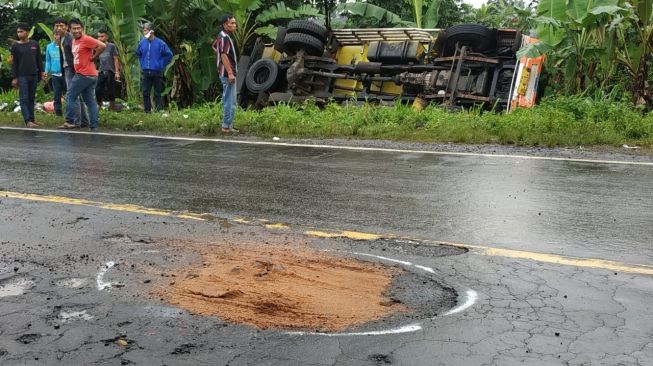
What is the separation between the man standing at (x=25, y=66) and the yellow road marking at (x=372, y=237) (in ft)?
23.6

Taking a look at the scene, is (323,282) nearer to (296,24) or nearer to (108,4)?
(296,24)

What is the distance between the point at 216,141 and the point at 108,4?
21.9 feet

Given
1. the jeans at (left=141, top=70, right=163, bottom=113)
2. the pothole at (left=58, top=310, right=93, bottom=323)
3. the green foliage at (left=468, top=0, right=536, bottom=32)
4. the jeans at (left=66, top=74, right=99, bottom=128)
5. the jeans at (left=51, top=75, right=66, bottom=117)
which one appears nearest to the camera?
the pothole at (left=58, top=310, right=93, bottom=323)

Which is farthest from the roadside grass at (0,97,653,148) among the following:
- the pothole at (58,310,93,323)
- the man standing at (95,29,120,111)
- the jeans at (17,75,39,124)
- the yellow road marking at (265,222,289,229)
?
the pothole at (58,310,93,323)

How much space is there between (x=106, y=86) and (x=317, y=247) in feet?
40.3

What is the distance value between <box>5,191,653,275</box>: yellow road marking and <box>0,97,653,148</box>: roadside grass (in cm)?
536

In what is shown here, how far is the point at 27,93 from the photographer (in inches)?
520

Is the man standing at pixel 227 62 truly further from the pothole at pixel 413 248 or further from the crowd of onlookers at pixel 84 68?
the pothole at pixel 413 248

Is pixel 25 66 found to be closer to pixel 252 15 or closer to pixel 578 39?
pixel 252 15

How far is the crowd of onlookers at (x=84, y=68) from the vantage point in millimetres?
11477

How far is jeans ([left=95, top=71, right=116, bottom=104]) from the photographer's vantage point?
1505 cm

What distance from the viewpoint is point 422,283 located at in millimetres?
4000

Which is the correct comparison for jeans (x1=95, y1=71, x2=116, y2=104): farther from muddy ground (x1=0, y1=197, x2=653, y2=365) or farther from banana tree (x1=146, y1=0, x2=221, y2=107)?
muddy ground (x1=0, y1=197, x2=653, y2=365)

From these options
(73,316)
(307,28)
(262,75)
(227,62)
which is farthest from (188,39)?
(73,316)
